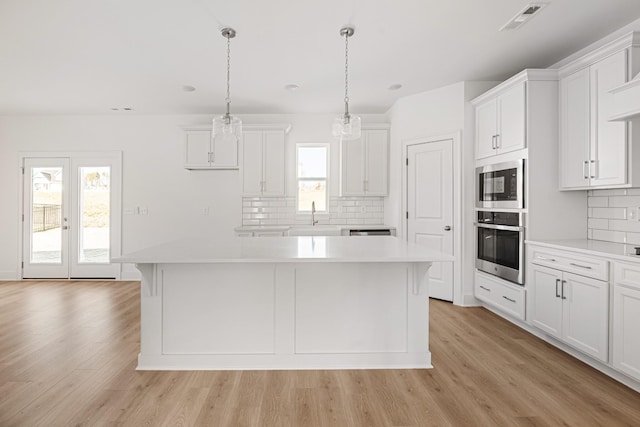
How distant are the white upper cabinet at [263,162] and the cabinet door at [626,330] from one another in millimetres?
3968

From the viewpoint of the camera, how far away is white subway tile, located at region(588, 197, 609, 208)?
3088mm

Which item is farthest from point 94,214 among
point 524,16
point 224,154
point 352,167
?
point 524,16

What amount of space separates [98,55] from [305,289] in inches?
124

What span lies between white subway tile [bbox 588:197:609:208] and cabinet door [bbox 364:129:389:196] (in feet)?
8.32

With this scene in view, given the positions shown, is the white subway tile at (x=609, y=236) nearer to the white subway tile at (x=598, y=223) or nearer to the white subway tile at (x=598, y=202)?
the white subway tile at (x=598, y=223)

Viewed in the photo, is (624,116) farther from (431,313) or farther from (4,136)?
(4,136)

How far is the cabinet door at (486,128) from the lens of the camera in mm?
3750

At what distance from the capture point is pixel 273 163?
5.19 meters

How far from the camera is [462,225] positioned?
4.16m

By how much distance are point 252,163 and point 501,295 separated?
369 cm

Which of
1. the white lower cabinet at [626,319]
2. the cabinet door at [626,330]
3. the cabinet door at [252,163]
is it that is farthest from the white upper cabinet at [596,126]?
the cabinet door at [252,163]

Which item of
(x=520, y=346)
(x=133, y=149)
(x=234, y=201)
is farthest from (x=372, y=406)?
(x=133, y=149)

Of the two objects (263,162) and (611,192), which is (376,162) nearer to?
(263,162)

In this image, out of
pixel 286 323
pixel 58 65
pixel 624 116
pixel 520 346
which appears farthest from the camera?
pixel 58 65
